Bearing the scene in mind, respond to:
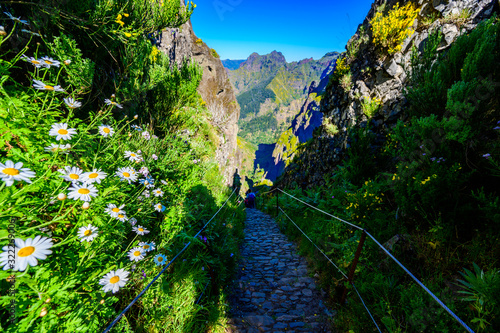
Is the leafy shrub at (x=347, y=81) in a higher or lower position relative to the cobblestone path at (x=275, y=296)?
higher

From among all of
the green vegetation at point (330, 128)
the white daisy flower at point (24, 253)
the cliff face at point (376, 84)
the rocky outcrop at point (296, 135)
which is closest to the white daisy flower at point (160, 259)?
the white daisy flower at point (24, 253)

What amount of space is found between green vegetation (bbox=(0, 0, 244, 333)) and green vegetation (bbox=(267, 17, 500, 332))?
6.57 ft

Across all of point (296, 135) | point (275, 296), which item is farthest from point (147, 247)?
point (296, 135)

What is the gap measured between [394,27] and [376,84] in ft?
6.13

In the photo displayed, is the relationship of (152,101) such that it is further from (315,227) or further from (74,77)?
(315,227)

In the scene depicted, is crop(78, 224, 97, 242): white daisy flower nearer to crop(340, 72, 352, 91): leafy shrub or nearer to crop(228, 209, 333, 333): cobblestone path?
crop(228, 209, 333, 333): cobblestone path

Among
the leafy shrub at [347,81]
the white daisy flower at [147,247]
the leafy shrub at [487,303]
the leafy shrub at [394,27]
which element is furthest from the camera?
the leafy shrub at [347,81]

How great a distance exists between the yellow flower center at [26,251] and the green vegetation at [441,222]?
2856mm

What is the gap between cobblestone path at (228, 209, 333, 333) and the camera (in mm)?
2715

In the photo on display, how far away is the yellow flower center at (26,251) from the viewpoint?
0.91m

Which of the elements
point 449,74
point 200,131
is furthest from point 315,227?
point 200,131

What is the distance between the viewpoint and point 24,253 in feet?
3.02

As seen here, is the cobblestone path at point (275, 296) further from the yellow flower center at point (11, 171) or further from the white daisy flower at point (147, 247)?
the yellow flower center at point (11, 171)

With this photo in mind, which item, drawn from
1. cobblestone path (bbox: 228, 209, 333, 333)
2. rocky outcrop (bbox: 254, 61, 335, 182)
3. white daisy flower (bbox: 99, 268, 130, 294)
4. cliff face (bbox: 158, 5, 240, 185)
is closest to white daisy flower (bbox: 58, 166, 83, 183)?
white daisy flower (bbox: 99, 268, 130, 294)
